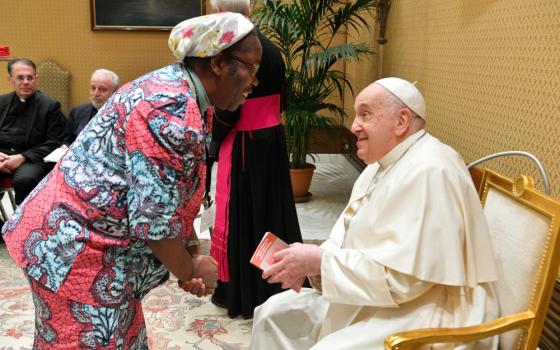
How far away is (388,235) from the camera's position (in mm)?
1458

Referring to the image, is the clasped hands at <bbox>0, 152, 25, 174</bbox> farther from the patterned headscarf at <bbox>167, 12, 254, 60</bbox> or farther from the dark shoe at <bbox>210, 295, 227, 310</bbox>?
the patterned headscarf at <bbox>167, 12, 254, 60</bbox>

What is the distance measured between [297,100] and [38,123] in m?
2.26

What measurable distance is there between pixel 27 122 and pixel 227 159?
2175mm

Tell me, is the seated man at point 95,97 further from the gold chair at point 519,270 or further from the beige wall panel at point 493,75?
the gold chair at point 519,270

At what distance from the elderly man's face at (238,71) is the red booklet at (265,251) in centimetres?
46

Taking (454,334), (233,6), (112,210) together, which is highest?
(233,6)

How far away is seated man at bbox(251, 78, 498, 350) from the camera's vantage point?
139cm

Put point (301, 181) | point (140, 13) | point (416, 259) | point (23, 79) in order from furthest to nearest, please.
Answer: point (140, 13), point (301, 181), point (23, 79), point (416, 259)

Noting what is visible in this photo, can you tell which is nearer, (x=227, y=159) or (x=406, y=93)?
(x=406, y=93)

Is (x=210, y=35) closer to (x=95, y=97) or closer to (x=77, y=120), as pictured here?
(x=95, y=97)

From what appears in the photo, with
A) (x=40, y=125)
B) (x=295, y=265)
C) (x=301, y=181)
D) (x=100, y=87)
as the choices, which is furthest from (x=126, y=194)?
(x=301, y=181)

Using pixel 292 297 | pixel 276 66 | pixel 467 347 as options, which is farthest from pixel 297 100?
pixel 467 347

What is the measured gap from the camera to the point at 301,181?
5.20 m

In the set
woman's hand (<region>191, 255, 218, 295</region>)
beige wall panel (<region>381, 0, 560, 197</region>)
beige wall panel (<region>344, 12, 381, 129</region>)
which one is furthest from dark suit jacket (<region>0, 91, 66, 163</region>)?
woman's hand (<region>191, 255, 218, 295</region>)
